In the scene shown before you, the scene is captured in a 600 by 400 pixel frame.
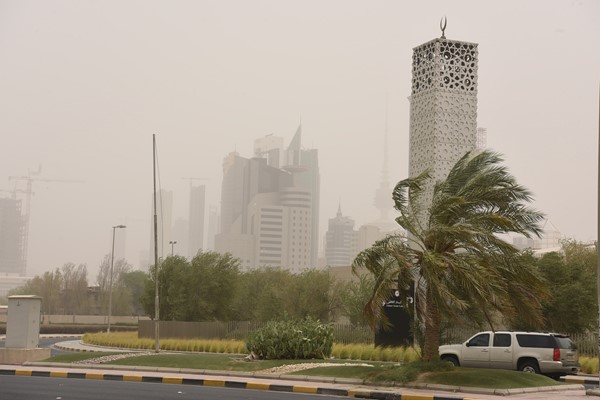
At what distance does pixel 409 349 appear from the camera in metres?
32.0

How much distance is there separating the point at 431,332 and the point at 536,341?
5.37m

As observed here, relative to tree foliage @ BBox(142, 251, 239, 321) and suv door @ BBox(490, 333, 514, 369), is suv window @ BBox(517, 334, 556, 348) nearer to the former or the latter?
suv door @ BBox(490, 333, 514, 369)

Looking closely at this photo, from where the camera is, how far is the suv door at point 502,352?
2744cm

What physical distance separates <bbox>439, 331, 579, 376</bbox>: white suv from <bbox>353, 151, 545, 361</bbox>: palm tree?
13.5 ft

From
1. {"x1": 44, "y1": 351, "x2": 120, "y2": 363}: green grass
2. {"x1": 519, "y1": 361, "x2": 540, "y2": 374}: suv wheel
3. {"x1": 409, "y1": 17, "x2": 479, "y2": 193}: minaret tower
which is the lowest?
{"x1": 44, "y1": 351, "x2": 120, "y2": 363}: green grass

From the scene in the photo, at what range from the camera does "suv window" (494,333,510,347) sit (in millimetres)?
27562

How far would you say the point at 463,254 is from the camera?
23359 mm

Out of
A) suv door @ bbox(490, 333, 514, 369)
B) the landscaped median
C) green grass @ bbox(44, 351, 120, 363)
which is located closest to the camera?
the landscaped median

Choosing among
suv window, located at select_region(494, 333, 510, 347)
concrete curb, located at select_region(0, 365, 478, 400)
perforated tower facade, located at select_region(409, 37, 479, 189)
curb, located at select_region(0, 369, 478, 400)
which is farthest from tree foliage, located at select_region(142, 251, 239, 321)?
suv window, located at select_region(494, 333, 510, 347)

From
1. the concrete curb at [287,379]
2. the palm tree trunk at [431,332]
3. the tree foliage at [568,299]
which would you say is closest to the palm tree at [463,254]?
A: the palm tree trunk at [431,332]

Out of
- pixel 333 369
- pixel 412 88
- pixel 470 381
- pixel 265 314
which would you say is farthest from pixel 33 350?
pixel 265 314

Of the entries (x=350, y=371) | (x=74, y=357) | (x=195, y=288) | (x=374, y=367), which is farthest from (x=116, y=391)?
(x=195, y=288)

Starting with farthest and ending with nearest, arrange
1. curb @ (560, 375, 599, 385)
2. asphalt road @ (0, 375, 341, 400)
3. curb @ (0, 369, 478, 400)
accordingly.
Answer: curb @ (560, 375, 599, 385) < curb @ (0, 369, 478, 400) < asphalt road @ (0, 375, 341, 400)

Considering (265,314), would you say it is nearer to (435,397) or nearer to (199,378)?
(199,378)
